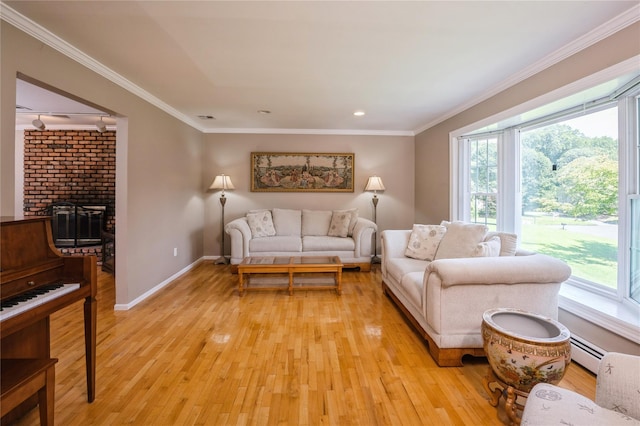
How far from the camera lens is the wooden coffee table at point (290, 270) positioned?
345cm

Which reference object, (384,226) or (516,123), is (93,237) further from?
(516,123)

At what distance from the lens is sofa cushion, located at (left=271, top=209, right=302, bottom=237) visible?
4.99 metres

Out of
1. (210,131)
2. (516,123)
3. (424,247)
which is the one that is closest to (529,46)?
(516,123)

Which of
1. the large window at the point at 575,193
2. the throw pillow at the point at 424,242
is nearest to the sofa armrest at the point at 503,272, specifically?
the large window at the point at 575,193

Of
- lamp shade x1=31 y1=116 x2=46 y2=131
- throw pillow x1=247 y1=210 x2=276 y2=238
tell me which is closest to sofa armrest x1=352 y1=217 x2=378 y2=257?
throw pillow x1=247 y1=210 x2=276 y2=238

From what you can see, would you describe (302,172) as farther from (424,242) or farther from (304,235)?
(424,242)

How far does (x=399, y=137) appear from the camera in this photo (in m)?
5.34

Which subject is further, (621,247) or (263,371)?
(621,247)

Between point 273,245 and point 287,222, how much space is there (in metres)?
0.69

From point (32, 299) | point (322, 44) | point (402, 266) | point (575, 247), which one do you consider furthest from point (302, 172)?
point (32, 299)

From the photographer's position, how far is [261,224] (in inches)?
188

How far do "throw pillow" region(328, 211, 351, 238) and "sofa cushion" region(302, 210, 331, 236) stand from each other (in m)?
0.14

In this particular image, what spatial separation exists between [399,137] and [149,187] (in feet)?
13.6

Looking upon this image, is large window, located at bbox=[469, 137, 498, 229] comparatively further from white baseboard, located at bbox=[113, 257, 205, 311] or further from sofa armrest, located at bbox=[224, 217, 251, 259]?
white baseboard, located at bbox=[113, 257, 205, 311]
